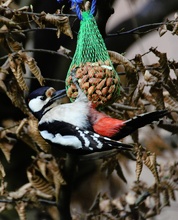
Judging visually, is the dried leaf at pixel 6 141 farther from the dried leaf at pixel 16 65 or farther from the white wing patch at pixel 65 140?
the white wing patch at pixel 65 140

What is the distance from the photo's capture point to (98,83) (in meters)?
3.21

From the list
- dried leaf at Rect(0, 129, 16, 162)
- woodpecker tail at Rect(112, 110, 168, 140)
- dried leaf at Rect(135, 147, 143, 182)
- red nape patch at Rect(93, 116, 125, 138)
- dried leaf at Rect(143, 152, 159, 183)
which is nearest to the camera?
woodpecker tail at Rect(112, 110, 168, 140)

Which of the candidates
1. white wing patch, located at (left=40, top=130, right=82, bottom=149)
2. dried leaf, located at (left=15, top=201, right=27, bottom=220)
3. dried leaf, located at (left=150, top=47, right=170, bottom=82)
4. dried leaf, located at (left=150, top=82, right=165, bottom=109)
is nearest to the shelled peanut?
white wing patch, located at (left=40, top=130, right=82, bottom=149)

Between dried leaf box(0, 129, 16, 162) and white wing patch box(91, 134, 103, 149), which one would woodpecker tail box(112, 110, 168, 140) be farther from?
dried leaf box(0, 129, 16, 162)

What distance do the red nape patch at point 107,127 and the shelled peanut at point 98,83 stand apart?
0.12 metres

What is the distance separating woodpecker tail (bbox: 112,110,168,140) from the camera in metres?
2.91

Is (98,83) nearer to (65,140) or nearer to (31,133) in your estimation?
(65,140)

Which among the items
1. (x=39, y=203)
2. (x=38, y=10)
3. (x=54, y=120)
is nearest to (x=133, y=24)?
(x=38, y=10)

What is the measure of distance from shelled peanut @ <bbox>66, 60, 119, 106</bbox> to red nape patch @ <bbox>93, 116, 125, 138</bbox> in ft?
0.38

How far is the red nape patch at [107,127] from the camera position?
3084 mm

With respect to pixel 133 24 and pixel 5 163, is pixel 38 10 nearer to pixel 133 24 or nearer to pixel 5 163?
pixel 133 24

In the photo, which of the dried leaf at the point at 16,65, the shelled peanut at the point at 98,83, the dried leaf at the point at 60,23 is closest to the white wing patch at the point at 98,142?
the shelled peanut at the point at 98,83

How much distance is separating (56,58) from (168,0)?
92 cm

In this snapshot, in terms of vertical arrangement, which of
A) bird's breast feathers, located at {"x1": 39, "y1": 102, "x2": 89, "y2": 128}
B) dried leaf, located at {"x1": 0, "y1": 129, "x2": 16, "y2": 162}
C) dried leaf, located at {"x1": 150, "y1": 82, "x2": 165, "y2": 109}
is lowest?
dried leaf, located at {"x1": 0, "y1": 129, "x2": 16, "y2": 162}
